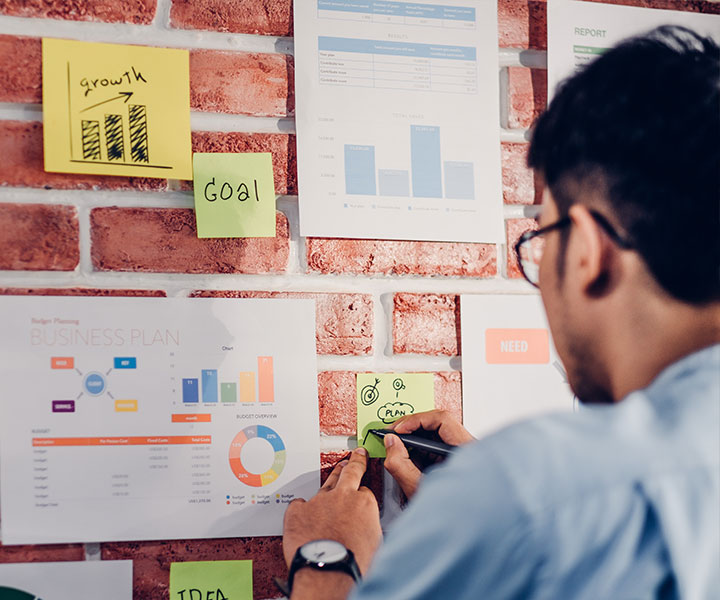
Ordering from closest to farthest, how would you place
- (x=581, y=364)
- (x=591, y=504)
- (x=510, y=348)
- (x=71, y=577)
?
(x=591, y=504) < (x=581, y=364) < (x=71, y=577) < (x=510, y=348)

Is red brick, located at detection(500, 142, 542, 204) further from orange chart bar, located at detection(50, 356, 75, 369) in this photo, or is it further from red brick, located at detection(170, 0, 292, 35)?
orange chart bar, located at detection(50, 356, 75, 369)

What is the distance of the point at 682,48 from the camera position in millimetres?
576

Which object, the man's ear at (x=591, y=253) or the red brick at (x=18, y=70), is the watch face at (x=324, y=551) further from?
the red brick at (x=18, y=70)

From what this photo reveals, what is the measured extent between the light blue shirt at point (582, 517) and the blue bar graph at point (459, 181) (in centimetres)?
52

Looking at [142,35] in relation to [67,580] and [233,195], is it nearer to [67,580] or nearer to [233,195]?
[233,195]

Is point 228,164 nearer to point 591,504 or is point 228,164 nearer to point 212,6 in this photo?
point 212,6

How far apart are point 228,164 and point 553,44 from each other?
48cm

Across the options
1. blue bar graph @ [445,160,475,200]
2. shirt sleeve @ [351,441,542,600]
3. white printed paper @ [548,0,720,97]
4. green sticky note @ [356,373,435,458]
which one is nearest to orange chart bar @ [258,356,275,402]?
green sticky note @ [356,373,435,458]

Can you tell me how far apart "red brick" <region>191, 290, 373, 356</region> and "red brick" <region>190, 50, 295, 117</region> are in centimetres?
24

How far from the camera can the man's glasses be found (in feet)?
1.69

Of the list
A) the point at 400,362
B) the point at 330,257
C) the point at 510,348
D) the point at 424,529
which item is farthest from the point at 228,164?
the point at 424,529

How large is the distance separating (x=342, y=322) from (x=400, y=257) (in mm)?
116

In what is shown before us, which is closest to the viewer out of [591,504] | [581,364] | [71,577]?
[591,504]

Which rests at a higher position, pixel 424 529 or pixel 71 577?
pixel 424 529
